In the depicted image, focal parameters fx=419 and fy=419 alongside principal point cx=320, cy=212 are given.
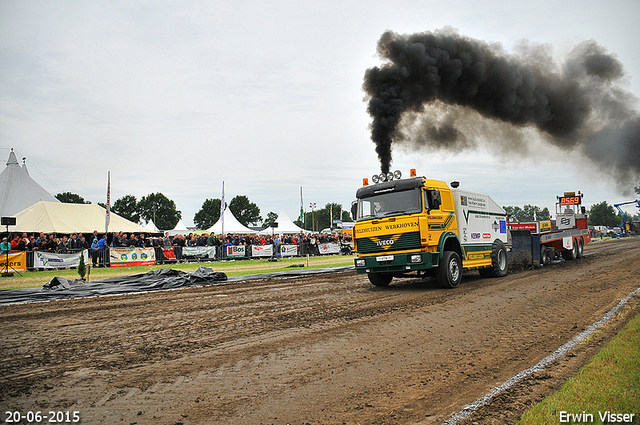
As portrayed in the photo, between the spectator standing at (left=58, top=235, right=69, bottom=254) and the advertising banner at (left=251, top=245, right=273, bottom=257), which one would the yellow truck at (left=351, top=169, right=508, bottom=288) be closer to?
the spectator standing at (left=58, top=235, right=69, bottom=254)

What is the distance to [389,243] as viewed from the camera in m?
11.2

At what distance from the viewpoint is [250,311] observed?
27.7 ft

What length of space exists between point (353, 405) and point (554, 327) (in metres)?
4.29

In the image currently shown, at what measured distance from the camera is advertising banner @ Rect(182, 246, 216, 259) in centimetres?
2503

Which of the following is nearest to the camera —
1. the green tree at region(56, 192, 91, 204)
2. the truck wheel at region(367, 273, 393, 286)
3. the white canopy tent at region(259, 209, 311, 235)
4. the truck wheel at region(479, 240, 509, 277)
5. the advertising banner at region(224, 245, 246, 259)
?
the truck wheel at region(367, 273, 393, 286)

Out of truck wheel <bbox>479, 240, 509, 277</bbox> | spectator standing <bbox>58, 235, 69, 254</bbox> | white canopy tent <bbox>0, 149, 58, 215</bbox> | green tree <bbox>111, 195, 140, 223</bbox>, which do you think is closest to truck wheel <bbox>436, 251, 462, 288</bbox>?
truck wheel <bbox>479, 240, 509, 277</bbox>

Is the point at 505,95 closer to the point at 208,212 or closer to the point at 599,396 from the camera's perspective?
the point at 599,396

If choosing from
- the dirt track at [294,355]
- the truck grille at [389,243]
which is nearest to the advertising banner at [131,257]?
the dirt track at [294,355]

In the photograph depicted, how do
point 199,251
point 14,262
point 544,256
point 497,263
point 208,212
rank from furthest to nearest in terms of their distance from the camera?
point 208,212 → point 199,251 → point 14,262 → point 544,256 → point 497,263

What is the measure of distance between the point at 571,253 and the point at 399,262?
44.7ft

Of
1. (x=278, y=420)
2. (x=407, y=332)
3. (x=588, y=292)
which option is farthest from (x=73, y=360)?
(x=588, y=292)

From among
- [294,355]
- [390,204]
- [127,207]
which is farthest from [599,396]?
[127,207]

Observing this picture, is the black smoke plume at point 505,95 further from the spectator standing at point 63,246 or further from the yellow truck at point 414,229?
the spectator standing at point 63,246

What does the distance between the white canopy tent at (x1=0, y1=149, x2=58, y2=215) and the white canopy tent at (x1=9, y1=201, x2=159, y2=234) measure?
335 centimetres
